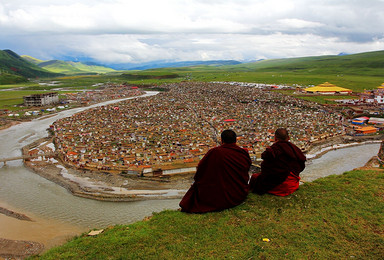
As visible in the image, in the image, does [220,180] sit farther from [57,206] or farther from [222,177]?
[57,206]

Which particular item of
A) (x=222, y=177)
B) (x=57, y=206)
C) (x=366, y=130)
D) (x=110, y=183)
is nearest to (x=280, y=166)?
(x=222, y=177)

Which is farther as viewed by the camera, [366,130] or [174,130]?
[366,130]

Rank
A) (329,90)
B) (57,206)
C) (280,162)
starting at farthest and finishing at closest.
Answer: (329,90), (57,206), (280,162)

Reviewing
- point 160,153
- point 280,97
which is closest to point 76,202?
point 160,153

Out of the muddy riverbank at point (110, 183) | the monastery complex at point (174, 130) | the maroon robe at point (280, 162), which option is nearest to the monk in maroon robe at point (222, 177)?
the maroon robe at point (280, 162)

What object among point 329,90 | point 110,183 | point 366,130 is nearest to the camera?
point 110,183

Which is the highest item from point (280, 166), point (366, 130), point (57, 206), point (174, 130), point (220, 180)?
point (280, 166)

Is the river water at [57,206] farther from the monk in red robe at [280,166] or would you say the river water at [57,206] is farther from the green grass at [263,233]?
the monk in red robe at [280,166]
